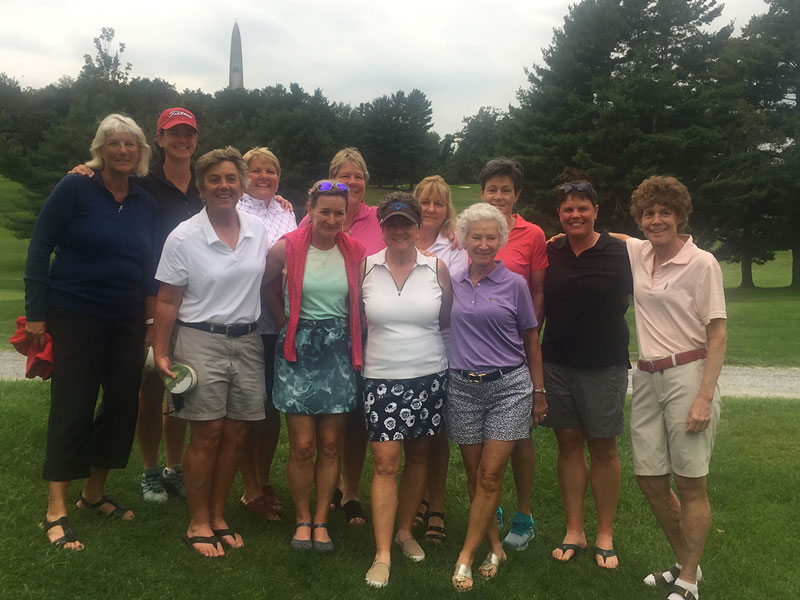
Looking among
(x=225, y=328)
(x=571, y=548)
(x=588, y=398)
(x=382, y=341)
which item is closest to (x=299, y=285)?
(x=225, y=328)

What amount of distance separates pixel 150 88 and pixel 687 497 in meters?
51.1

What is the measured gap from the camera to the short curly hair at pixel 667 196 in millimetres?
3936

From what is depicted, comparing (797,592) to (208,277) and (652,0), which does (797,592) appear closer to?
(208,277)

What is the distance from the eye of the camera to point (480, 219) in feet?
13.3

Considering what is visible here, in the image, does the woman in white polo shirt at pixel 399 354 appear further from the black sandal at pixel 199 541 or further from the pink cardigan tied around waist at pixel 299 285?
the black sandal at pixel 199 541

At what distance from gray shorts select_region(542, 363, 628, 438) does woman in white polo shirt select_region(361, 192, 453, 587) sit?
77 centimetres

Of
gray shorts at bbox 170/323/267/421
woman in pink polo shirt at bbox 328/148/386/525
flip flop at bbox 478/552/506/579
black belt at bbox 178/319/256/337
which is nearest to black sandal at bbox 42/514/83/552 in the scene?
gray shorts at bbox 170/323/267/421

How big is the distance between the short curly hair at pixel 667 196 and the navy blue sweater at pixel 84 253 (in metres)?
3.09

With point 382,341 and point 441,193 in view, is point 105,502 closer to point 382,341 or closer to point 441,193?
point 382,341

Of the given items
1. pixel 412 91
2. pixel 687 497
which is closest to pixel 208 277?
pixel 687 497

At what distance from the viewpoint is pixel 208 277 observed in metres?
4.01

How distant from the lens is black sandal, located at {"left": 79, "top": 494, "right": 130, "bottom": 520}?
15.1ft

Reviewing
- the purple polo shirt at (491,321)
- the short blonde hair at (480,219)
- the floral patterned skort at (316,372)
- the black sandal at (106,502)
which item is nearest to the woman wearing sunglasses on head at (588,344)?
the purple polo shirt at (491,321)

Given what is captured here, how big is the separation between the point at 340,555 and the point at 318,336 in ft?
4.67
